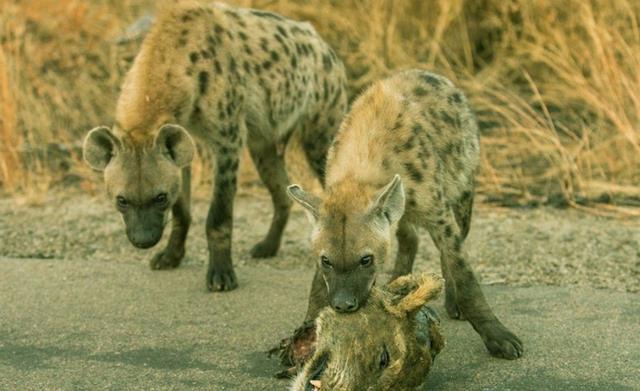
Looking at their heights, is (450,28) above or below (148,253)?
above

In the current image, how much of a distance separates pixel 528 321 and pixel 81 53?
539 centimetres

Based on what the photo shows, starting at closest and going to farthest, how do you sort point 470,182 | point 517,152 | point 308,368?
1. point 308,368
2. point 470,182
3. point 517,152

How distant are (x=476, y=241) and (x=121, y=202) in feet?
6.13

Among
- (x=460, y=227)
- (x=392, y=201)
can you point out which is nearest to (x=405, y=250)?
(x=460, y=227)

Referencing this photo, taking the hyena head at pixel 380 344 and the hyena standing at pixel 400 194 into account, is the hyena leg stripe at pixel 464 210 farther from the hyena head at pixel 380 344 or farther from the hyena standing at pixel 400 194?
the hyena head at pixel 380 344

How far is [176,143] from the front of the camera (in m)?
4.80

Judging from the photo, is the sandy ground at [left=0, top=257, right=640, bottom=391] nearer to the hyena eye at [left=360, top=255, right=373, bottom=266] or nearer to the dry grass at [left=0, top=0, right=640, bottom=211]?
the hyena eye at [left=360, top=255, right=373, bottom=266]

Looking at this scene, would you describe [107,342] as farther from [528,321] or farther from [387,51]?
[387,51]

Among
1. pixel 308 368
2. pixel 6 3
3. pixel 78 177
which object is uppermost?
pixel 6 3

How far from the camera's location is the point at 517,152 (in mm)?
6930

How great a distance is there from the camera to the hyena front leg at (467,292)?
3777 mm

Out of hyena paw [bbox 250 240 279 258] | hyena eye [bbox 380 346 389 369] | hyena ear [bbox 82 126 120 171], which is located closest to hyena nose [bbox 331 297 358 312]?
hyena eye [bbox 380 346 389 369]

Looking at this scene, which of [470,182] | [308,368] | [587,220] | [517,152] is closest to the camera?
[308,368]

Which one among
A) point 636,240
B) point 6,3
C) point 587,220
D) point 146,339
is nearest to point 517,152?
point 587,220
